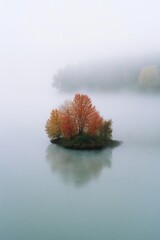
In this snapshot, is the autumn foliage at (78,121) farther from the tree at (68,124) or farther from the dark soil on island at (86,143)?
the dark soil on island at (86,143)

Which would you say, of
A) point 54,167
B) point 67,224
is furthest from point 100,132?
point 67,224

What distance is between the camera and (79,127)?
340 inches

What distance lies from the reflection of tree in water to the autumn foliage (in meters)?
0.51

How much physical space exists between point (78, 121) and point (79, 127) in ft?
0.49

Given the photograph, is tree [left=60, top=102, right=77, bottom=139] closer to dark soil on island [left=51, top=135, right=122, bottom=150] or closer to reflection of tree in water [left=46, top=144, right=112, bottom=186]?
dark soil on island [left=51, top=135, right=122, bottom=150]

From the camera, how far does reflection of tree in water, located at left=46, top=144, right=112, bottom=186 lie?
21.9 feet

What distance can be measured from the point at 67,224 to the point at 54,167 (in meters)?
2.59

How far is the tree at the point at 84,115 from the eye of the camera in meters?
8.54

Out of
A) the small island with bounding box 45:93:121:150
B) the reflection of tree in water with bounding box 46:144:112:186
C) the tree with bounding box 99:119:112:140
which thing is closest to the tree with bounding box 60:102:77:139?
the small island with bounding box 45:93:121:150

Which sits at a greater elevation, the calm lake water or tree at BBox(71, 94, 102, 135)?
tree at BBox(71, 94, 102, 135)

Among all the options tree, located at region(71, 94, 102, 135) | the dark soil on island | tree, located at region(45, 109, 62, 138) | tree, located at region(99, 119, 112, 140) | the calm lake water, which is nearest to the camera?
the calm lake water

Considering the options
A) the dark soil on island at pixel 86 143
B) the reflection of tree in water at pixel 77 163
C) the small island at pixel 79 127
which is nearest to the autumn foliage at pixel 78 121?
the small island at pixel 79 127

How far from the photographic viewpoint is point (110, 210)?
525 cm

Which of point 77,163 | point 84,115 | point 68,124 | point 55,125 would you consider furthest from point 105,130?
point 77,163
